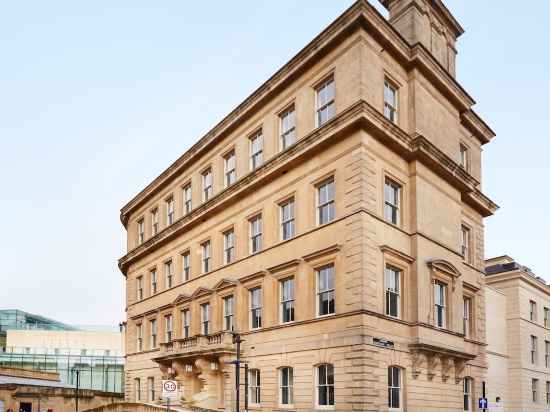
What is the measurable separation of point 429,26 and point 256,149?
1121 centimetres

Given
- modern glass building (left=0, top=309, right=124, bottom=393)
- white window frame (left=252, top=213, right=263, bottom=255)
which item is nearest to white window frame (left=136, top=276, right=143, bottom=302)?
white window frame (left=252, top=213, right=263, bottom=255)

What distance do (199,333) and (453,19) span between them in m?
23.0

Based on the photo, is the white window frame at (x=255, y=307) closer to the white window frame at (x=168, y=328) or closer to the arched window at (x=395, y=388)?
the arched window at (x=395, y=388)

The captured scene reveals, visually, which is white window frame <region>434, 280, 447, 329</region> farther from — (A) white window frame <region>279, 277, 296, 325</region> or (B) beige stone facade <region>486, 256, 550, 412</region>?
(B) beige stone facade <region>486, 256, 550, 412</region>

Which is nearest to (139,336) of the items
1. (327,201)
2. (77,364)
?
(327,201)

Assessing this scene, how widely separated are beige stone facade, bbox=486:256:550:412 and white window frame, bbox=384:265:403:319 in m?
18.6

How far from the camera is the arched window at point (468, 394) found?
34.4 meters

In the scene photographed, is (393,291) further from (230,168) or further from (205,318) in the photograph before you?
(205,318)

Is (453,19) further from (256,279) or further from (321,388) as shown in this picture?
(321,388)

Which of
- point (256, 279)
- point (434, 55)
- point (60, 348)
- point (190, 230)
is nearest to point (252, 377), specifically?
point (256, 279)

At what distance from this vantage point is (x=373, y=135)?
95.7 ft

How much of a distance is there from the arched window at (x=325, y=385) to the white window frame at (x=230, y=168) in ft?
43.5

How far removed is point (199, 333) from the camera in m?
39.2

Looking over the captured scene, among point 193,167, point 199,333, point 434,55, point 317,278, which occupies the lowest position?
point 199,333
